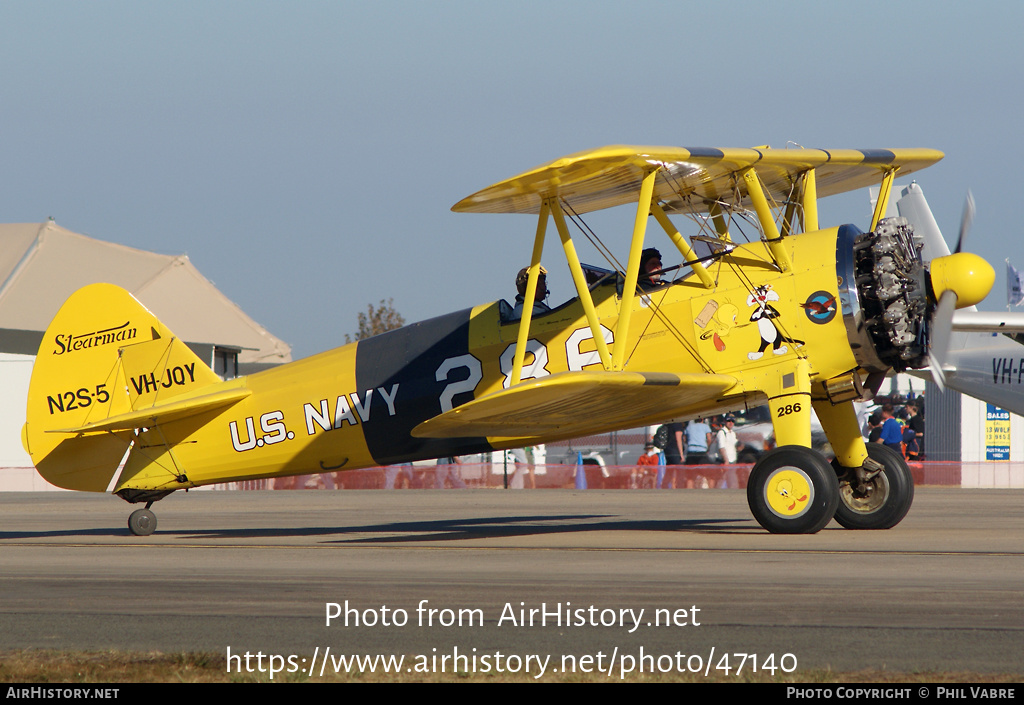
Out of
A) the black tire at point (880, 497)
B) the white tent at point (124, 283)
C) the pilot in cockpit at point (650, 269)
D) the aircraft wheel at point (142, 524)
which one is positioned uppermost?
the white tent at point (124, 283)

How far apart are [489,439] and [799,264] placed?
3736 mm

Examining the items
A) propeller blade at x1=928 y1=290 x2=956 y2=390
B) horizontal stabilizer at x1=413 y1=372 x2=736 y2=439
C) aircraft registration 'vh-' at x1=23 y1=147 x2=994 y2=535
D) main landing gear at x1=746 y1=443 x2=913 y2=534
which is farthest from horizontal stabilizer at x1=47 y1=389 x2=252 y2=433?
propeller blade at x1=928 y1=290 x2=956 y2=390

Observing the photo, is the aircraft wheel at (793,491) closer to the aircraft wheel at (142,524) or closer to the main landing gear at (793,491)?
the main landing gear at (793,491)

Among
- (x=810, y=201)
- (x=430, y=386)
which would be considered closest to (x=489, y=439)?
(x=430, y=386)

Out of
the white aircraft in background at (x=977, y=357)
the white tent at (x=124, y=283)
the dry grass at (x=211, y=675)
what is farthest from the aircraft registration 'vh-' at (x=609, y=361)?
the white tent at (x=124, y=283)

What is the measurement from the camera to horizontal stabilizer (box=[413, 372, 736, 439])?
944 cm

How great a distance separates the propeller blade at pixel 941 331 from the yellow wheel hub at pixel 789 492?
169cm

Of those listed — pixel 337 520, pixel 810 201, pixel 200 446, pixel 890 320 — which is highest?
pixel 810 201

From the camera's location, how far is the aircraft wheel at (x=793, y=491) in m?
9.74

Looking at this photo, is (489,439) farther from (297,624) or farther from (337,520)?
(297,624)

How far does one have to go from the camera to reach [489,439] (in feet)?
39.3

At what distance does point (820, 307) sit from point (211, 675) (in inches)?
290

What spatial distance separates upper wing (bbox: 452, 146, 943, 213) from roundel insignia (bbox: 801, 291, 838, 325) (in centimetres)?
144

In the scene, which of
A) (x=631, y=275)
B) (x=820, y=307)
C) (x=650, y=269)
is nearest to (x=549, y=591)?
(x=631, y=275)
